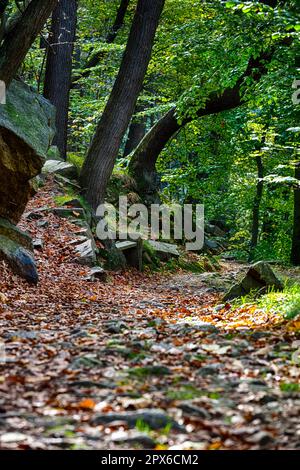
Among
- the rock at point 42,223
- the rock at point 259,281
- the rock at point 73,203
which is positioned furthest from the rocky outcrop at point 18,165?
the rock at point 259,281

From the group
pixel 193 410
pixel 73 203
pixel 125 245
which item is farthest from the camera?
pixel 125 245

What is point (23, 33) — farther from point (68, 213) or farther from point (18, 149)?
point (68, 213)

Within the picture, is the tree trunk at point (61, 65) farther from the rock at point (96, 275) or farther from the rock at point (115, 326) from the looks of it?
the rock at point (115, 326)

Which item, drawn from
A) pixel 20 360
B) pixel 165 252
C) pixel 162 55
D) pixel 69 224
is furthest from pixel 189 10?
pixel 20 360

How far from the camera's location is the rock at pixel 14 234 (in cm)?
882

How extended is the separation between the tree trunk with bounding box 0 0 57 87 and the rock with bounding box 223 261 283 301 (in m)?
4.66

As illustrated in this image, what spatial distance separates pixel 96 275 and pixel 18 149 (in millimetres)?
2980

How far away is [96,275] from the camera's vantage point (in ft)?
34.2

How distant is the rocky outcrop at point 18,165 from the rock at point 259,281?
3.19 m

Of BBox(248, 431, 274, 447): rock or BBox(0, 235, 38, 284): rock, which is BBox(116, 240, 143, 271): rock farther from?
BBox(248, 431, 274, 447): rock

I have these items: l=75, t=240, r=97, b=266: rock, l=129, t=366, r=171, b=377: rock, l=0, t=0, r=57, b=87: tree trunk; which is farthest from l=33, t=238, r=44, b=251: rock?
l=129, t=366, r=171, b=377: rock

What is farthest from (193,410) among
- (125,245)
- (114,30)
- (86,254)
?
(114,30)
